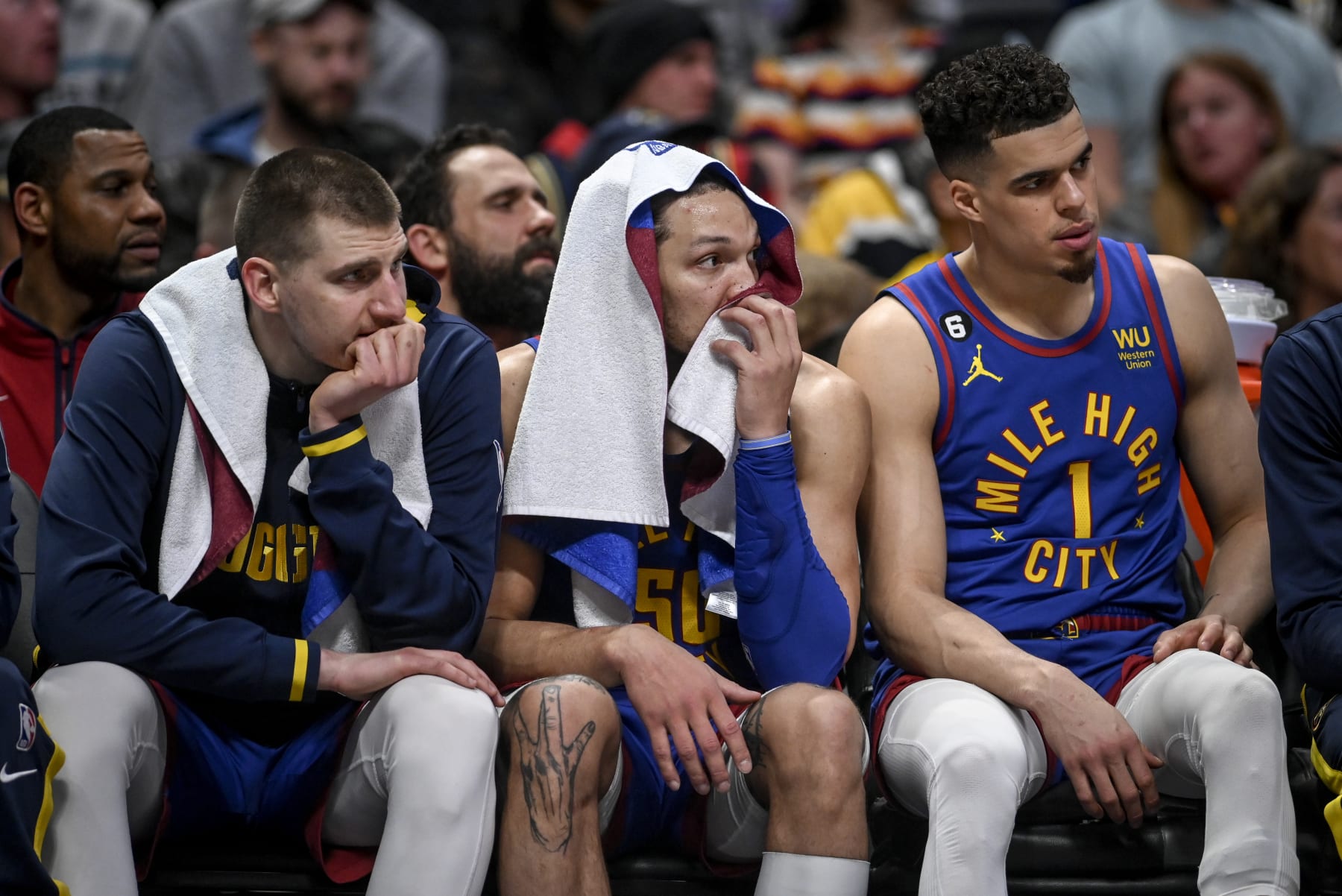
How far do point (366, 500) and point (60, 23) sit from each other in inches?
165

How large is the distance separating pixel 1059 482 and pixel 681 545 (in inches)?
29.2

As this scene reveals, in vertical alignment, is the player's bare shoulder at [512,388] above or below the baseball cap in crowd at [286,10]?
below

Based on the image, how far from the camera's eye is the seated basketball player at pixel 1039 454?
9.98 ft

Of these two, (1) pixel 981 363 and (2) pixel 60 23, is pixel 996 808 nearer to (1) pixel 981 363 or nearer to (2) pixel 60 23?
(1) pixel 981 363

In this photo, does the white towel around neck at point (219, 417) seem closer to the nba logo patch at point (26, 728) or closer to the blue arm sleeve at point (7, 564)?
the blue arm sleeve at point (7, 564)

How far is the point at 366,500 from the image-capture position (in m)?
2.80

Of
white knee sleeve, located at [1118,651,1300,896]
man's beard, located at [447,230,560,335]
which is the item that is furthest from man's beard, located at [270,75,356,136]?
white knee sleeve, located at [1118,651,1300,896]

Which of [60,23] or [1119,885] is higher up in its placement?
[60,23]

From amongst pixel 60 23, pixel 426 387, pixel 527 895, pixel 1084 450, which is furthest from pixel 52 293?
pixel 60 23

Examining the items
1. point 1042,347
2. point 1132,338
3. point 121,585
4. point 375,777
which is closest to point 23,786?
point 121,585

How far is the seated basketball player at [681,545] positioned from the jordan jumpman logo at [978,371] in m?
0.24

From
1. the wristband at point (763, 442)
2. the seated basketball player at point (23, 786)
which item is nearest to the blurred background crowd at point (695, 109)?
the wristband at point (763, 442)

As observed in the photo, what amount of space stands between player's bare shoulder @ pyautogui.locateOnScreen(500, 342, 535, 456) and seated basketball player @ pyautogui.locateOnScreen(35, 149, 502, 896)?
15 cm

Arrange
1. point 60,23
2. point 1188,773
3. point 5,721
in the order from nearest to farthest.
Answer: point 5,721
point 1188,773
point 60,23
